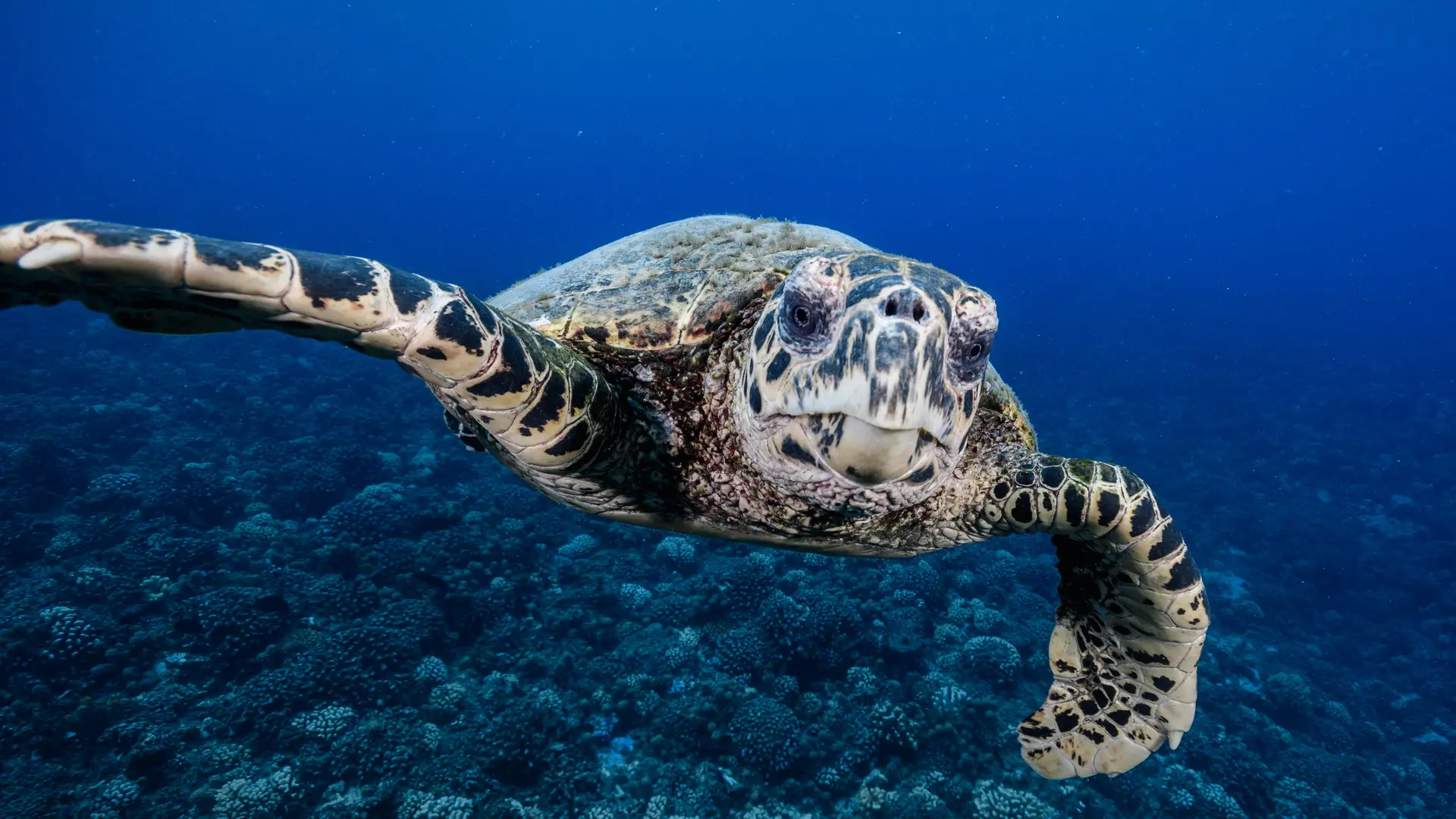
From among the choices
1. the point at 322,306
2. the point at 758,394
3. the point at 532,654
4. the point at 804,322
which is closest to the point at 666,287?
the point at 758,394

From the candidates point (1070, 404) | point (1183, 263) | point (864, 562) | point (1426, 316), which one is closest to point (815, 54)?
point (1183, 263)

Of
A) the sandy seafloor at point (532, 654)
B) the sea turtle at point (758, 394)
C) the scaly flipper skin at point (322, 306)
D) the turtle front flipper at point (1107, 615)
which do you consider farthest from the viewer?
the sandy seafloor at point (532, 654)

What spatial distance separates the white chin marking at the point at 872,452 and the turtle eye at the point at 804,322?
0.29 meters

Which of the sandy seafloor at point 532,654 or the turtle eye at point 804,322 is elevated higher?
the turtle eye at point 804,322

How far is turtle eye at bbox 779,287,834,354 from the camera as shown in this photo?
185 cm

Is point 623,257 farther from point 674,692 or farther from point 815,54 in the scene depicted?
point 815,54

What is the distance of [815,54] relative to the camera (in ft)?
393

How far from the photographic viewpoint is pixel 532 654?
6.21 metres

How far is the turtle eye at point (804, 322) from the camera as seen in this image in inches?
72.8

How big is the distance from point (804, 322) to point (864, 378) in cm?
34

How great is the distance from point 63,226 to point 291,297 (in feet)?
1.64

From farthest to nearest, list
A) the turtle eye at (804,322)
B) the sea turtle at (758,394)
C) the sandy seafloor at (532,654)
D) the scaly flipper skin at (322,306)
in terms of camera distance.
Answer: the sandy seafloor at (532,654) → the turtle eye at (804,322) → the sea turtle at (758,394) → the scaly flipper skin at (322,306)

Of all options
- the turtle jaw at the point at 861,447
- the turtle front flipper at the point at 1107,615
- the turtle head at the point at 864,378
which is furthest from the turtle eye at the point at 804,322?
the turtle front flipper at the point at 1107,615

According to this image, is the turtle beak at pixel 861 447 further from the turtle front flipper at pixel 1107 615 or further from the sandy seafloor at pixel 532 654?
the sandy seafloor at pixel 532 654
